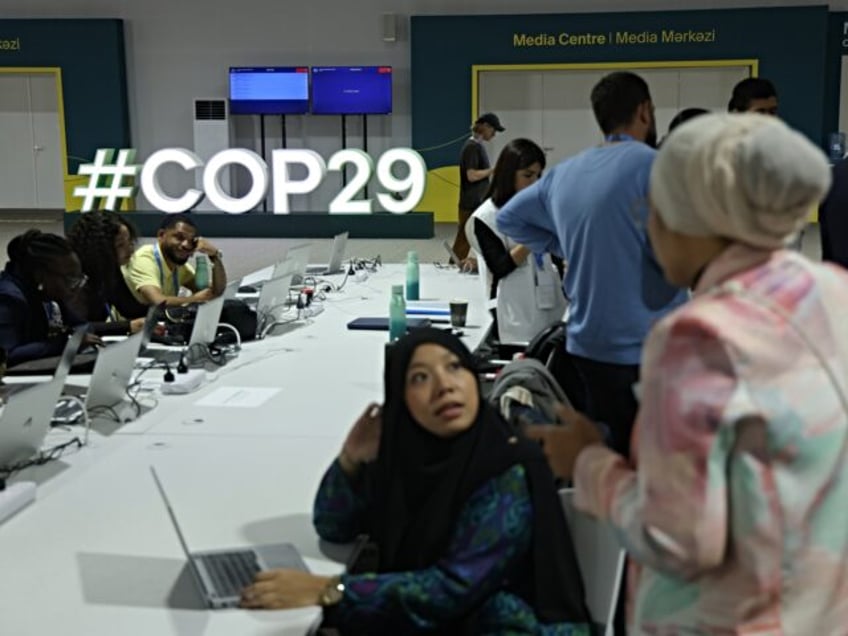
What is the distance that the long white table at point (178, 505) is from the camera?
5.58ft

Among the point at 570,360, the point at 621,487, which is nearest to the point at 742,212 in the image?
the point at 621,487

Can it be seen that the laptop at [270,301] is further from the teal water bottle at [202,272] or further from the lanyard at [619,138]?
the lanyard at [619,138]

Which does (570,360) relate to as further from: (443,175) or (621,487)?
(443,175)

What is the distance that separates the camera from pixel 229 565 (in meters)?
1.86

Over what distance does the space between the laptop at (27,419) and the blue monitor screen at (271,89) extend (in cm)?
1069

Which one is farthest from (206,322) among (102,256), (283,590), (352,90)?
(352,90)

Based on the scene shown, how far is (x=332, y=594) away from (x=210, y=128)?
39.5 ft

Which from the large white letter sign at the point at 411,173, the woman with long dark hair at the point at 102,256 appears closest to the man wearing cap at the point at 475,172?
the large white letter sign at the point at 411,173

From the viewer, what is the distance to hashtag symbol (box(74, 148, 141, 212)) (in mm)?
12086

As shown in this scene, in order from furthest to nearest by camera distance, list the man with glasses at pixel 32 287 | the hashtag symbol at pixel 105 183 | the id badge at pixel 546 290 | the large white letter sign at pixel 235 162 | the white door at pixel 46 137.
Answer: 1. the white door at pixel 46 137
2. the hashtag symbol at pixel 105 183
3. the large white letter sign at pixel 235 162
4. the id badge at pixel 546 290
5. the man with glasses at pixel 32 287

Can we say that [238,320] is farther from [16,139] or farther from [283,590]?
[16,139]

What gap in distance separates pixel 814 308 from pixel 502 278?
2.81 meters

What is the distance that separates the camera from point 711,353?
106 centimetres

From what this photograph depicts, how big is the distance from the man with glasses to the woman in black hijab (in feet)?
6.76
